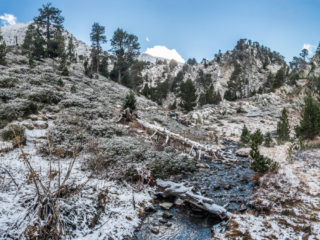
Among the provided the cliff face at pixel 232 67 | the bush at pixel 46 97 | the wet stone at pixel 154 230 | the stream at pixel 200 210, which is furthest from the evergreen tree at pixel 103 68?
the wet stone at pixel 154 230

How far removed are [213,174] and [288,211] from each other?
3748 mm

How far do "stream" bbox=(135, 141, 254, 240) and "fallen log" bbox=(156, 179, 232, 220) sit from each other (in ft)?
0.55

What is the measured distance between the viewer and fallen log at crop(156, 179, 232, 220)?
201 inches

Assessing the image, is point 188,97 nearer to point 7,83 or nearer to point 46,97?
point 46,97

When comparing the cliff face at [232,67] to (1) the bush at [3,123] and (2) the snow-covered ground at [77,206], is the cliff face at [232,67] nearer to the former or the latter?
(1) the bush at [3,123]

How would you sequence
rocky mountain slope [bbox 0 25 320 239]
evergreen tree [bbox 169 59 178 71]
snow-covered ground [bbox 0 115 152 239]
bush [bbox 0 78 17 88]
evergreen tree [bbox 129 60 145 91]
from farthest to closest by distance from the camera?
evergreen tree [bbox 169 59 178 71]
evergreen tree [bbox 129 60 145 91]
bush [bbox 0 78 17 88]
rocky mountain slope [bbox 0 25 320 239]
snow-covered ground [bbox 0 115 152 239]

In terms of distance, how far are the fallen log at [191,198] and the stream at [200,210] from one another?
0.55ft

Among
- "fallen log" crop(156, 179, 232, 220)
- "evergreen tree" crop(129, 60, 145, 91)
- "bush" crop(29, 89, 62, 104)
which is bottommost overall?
"fallen log" crop(156, 179, 232, 220)

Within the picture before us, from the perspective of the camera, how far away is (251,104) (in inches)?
1436

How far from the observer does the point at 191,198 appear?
574 centimetres

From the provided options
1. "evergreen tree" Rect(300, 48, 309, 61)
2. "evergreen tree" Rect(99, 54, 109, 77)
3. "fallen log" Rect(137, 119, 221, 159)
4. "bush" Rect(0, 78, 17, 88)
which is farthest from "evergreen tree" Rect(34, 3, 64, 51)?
"evergreen tree" Rect(300, 48, 309, 61)

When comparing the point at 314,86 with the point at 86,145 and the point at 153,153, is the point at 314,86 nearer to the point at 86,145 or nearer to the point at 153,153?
the point at 153,153

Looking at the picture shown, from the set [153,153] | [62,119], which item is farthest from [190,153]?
[62,119]

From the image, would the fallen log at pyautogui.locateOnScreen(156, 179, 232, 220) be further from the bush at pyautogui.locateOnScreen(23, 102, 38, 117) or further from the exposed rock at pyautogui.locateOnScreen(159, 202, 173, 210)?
the bush at pyautogui.locateOnScreen(23, 102, 38, 117)
